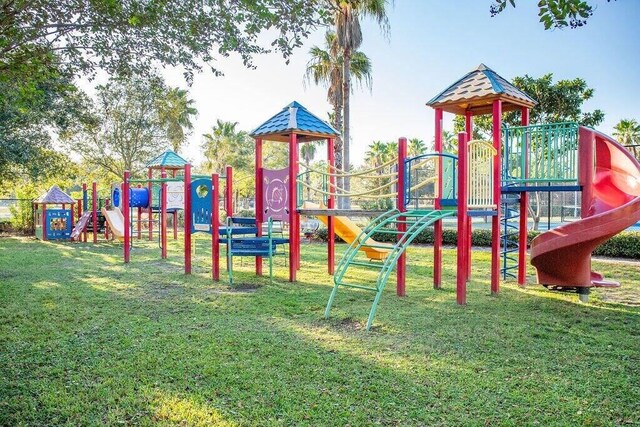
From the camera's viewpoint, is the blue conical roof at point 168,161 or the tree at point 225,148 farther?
the tree at point 225,148

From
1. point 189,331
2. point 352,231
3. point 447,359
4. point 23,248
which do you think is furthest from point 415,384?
point 23,248

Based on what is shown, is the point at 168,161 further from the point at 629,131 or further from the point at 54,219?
the point at 629,131

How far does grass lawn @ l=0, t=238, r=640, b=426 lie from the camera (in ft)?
10.3

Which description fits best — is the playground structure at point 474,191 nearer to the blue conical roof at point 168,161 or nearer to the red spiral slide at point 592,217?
the red spiral slide at point 592,217

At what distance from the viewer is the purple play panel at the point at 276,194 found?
Answer: 8930 mm

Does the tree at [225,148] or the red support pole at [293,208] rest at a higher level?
the tree at [225,148]

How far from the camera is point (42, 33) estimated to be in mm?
5707

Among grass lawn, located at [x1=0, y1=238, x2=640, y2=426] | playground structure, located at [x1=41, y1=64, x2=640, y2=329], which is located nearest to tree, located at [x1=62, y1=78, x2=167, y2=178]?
Result: playground structure, located at [x1=41, y1=64, x2=640, y2=329]

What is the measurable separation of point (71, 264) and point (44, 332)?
20.6ft

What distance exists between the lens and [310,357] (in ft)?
13.9

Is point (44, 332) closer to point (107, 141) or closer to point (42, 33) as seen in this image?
point (42, 33)

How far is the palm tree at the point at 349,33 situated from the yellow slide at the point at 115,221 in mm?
8614

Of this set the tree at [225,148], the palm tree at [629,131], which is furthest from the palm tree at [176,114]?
the palm tree at [629,131]

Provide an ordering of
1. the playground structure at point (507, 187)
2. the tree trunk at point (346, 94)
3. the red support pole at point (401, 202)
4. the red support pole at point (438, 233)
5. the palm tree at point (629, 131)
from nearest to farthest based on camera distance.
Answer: the playground structure at point (507, 187) → the red support pole at point (401, 202) → the red support pole at point (438, 233) → the tree trunk at point (346, 94) → the palm tree at point (629, 131)
